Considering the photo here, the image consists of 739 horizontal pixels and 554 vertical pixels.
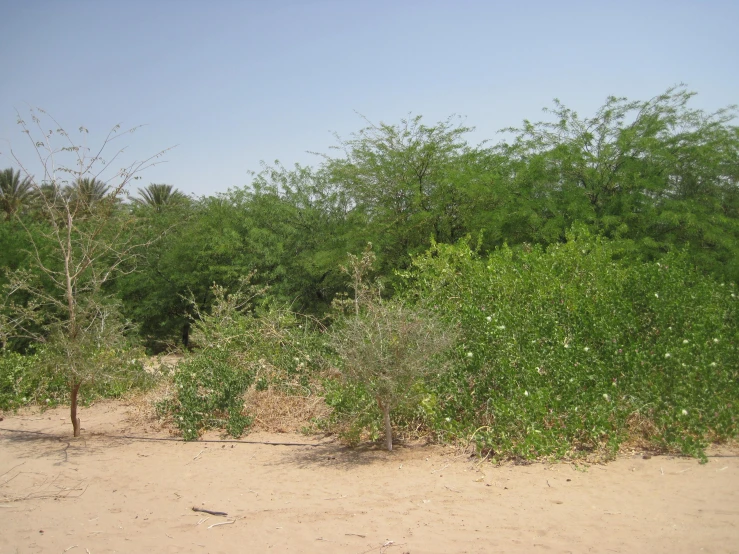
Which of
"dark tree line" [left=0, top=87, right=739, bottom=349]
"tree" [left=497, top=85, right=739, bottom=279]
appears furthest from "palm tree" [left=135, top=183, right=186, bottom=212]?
"tree" [left=497, top=85, right=739, bottom=279]

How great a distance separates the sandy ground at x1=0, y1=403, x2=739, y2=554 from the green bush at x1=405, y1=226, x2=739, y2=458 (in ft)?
1.10

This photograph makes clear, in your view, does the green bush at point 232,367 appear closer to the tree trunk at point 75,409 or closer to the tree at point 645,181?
the tree trunk at point 75,409

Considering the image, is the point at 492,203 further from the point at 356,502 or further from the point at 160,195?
the point at 160,195

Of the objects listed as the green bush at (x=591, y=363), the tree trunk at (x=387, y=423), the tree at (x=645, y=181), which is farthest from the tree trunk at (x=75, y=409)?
the tree at (x=645, y=181)

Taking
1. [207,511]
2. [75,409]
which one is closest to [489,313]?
[207,511]

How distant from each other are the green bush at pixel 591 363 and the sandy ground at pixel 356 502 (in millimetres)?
336

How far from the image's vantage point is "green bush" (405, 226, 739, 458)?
5.96m

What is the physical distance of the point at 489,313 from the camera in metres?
7.62

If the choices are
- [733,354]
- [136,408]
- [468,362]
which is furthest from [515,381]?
[136,408]

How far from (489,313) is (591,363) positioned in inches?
55.3

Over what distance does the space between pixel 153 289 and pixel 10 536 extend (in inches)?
661

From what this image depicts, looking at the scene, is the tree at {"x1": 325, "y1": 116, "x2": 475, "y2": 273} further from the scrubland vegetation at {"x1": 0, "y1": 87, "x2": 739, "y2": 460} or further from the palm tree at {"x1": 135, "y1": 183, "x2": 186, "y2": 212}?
the palm tree at {"x1": 135, "y1": 183, "x2": 186, "y2": 212}

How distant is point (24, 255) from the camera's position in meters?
19.2

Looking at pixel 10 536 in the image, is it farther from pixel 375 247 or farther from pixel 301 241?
pixel 301 241
